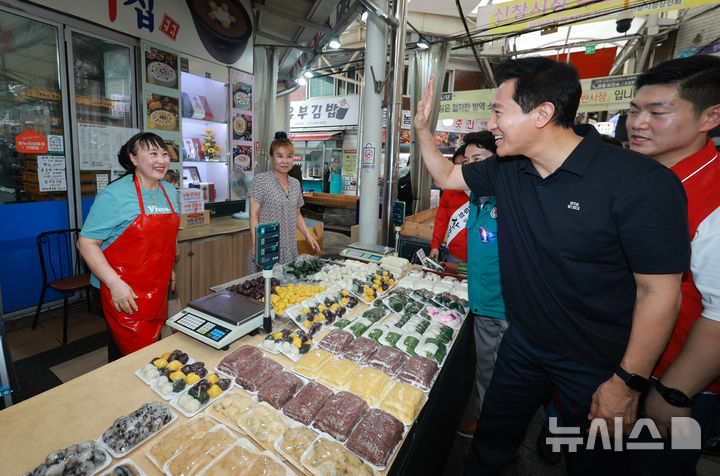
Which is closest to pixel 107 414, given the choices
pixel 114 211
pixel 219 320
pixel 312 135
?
pixel 219 320

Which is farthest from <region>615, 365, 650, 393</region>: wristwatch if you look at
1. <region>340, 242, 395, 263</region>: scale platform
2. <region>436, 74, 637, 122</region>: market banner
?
<region>436, 74, 637, 122</region>: market banner

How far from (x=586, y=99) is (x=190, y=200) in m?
7.57

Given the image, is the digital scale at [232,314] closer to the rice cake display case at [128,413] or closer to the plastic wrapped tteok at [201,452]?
the rice cake display case at [128,413]

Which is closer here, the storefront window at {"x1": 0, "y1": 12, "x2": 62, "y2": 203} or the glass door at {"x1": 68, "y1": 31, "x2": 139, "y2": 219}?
the storefront window at {"x1": 0, "y1": 12, "x2": 62, "y2": 203}

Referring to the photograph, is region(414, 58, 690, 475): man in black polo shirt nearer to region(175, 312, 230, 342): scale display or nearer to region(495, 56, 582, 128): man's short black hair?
region(495, 56, 582, 128): man's short black hair

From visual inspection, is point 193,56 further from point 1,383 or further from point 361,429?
point 361,429

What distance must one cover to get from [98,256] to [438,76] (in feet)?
27.6

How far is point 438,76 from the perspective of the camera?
8.29 meters

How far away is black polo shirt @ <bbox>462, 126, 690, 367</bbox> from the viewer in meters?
1.06

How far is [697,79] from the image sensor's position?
4.43 feet

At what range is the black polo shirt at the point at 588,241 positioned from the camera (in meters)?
1.06

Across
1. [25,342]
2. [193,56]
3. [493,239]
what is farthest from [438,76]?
[25,342]

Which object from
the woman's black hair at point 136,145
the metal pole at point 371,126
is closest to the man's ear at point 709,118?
the woman's black hair at point 136,145

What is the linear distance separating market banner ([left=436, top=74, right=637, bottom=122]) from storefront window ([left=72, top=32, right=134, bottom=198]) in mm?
5298
